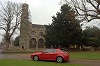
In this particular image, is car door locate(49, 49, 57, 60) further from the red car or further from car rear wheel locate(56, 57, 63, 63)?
car rear wheel locate(56, 57, 63, 63)

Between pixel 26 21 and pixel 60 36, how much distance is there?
425 inches

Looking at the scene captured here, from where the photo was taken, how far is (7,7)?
4900 cm

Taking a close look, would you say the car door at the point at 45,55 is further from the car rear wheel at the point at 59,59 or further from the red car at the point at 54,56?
the car rear wheel at the point at 59,59

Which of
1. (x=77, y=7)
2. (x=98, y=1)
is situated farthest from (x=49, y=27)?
(x=98, y=1)

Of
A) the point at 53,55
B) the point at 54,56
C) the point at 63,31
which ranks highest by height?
the point at 63,31

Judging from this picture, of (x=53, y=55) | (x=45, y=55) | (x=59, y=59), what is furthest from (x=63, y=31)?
(x=59, y=59)

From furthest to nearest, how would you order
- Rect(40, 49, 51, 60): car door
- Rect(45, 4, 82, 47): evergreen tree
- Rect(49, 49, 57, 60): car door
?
Rect(45, 4, 82, 47): evergreen tree → Rect(40, 49, 51, 60): car door → Rect(49, 49, 57, 60): car door

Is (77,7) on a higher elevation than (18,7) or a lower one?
lower

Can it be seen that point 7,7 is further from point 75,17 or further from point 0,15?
point 75,17

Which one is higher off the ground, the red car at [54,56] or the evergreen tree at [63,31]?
the evergreen tree at [63,31]

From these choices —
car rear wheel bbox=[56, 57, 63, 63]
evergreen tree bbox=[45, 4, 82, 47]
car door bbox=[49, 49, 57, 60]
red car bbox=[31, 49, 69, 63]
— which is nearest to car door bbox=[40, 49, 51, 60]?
red car bbox=[31, 49, 69, 63]

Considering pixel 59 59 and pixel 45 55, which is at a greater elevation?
pixel 45 55

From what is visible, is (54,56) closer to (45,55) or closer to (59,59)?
(59,59)

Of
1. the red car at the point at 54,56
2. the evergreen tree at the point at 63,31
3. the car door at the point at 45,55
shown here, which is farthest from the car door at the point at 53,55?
the evergreen tree at the point at 63,31
